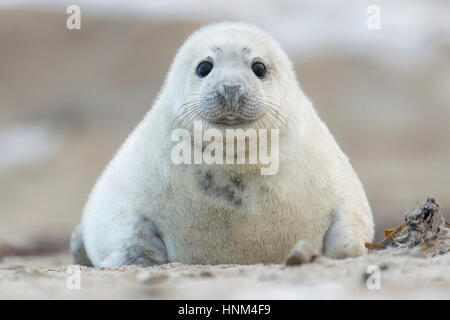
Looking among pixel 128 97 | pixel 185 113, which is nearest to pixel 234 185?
pixel 185 113

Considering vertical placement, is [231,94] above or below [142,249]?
above

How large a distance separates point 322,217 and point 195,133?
110 cm

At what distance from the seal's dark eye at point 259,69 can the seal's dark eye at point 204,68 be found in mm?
285

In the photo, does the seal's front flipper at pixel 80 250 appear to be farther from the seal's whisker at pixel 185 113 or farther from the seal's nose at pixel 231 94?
the seal's nose at pixel 231 94

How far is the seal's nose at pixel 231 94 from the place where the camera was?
5.58m

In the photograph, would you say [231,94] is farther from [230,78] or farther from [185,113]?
[185,113]

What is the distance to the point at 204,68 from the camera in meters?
6.06

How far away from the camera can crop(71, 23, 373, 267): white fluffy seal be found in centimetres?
599

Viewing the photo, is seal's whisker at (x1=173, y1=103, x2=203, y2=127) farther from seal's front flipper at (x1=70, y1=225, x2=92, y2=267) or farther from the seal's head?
seal's front flipper at (x1=70, y1=225, x2=92, y2=267)

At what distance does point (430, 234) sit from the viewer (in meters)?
5.89

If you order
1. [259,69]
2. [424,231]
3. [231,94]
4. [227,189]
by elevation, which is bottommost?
[424,231]

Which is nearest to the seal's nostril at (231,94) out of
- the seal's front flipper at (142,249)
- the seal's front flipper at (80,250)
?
the seal's front flipper at (142,249)

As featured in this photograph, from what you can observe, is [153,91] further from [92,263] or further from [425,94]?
[92,263]

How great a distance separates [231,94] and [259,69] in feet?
1.81
